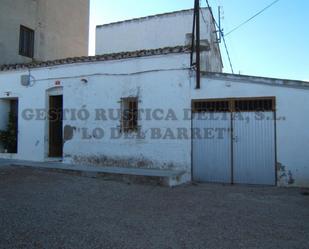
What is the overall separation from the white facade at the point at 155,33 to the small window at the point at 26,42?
11.3 feet

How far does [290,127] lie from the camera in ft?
34.3

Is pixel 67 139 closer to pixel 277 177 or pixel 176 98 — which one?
pixel 176 98

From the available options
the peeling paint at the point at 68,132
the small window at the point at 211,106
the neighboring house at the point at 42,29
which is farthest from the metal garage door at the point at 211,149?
the neighboring house at the point at 42,29

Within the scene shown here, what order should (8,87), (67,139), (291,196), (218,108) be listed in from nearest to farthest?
(291,196)
(218,108)
(67,139)
(8,87)

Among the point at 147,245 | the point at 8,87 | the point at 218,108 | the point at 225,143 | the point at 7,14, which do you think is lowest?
the point at 147,245

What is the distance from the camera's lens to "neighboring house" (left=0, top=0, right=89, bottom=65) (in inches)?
640

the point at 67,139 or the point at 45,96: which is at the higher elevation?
the point at 45,96

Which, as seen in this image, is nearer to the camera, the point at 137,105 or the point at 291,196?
the point at 291,196

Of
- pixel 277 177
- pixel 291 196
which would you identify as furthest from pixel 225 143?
pixel 291 196

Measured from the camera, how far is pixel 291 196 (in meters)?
9.05

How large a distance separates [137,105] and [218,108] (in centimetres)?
286

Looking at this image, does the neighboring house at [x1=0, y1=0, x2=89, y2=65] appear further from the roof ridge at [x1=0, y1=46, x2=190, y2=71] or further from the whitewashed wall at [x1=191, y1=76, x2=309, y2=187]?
the whitewashed wall at [x1=191, y1=76, x2=309, y2=187]

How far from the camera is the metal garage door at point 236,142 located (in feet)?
35.0

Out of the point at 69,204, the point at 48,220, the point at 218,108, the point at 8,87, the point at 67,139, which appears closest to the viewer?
the point at 48,220
